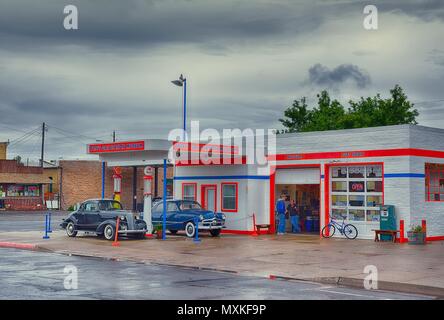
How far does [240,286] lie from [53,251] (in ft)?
36.0

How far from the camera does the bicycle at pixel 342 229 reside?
2932cm

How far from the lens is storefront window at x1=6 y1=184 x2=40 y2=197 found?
226ft

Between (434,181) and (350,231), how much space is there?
4.42 meters

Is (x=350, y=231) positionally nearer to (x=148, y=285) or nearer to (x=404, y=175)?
(x=404, y=175)

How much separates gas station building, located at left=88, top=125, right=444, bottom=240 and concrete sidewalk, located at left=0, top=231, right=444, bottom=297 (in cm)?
199

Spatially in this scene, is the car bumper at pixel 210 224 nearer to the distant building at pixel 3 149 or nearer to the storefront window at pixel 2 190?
the storefront window at pixel 2 190

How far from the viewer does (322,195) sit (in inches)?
1210

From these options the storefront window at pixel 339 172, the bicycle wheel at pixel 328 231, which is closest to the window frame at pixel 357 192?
the storefront window at pixel 339 172

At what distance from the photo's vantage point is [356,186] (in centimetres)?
2978

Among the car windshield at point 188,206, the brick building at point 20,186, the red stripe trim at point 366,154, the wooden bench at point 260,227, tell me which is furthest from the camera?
the brick building at point 20,186

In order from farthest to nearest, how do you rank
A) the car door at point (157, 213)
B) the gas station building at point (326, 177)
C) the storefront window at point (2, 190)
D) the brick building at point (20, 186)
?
the storefront window at point (2, 190)
the brick building at point (20, 186)
the car door at point (157, 213)
the gas station building at point (326, 177)
